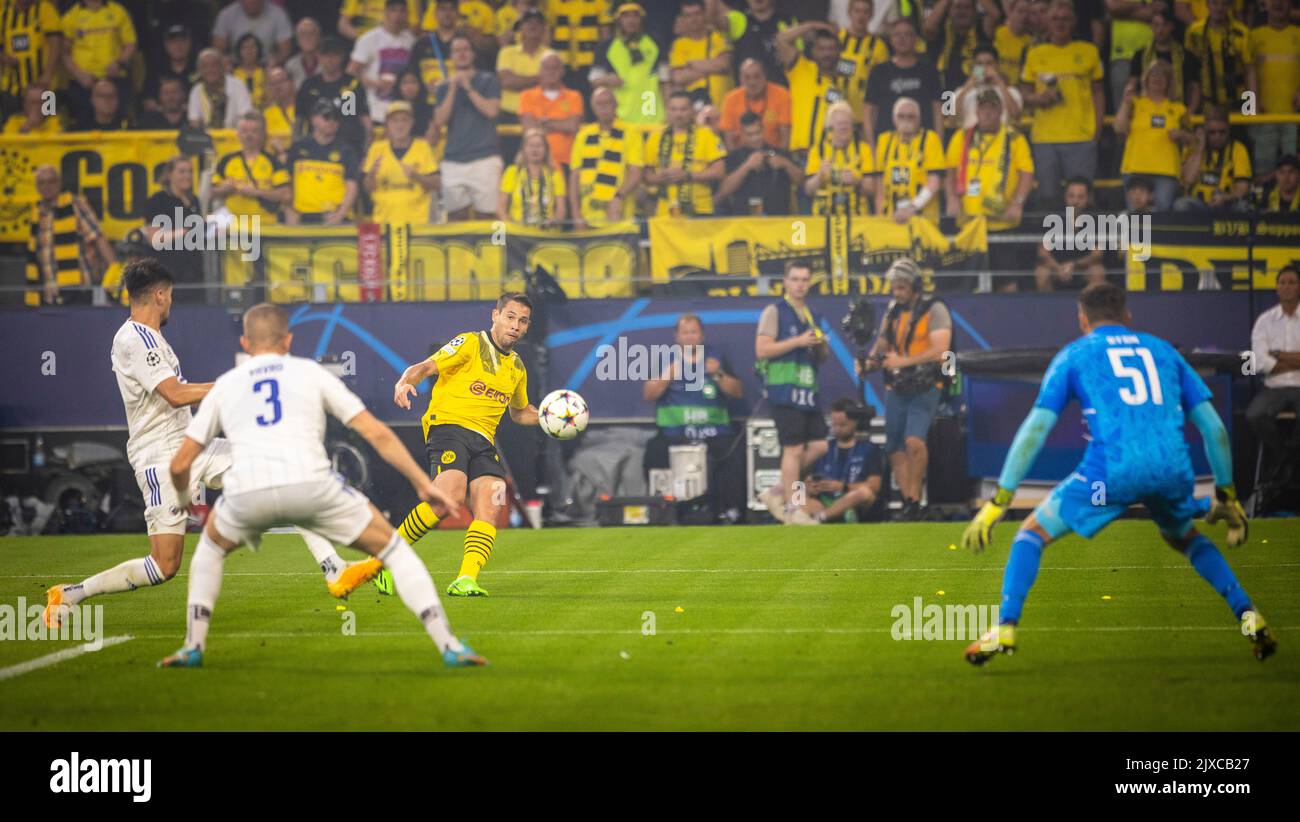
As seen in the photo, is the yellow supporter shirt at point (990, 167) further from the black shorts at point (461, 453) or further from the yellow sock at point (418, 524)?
the yellow sock at point (418, 524)

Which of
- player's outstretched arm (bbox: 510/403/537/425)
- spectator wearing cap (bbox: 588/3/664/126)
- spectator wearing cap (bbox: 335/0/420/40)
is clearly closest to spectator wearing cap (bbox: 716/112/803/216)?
spectator wearing cap (bbox: 588/3/664/126)

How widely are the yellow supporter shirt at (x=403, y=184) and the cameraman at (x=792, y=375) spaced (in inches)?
217

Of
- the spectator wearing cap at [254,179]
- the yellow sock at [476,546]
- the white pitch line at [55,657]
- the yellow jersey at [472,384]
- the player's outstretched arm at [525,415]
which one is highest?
the spectator wearing cap at [254,179]

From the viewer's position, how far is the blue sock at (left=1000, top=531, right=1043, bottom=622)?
7770mm

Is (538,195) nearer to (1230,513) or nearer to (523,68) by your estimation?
(523,68)

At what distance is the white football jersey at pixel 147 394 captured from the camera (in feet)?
32.9

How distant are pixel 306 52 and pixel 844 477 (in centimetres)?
1024

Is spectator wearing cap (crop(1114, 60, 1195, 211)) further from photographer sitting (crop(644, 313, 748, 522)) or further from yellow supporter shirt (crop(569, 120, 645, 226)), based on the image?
yellow supporter shirt (crop(569, 120, 645, 226))

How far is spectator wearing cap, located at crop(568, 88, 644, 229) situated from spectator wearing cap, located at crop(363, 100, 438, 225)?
2.05 metres

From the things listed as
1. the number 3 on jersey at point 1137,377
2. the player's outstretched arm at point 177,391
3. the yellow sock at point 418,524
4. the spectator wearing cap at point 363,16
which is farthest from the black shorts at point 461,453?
the spectator wearing cap at point 363,16

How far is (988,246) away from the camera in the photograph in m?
18.9

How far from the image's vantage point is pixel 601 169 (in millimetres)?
20609

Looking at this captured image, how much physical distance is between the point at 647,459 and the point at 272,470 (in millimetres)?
11490
